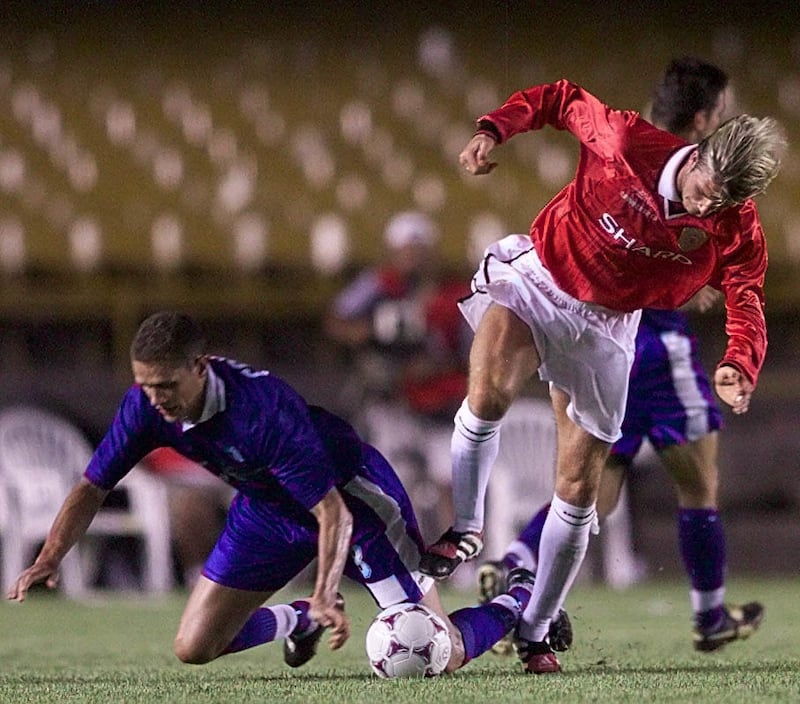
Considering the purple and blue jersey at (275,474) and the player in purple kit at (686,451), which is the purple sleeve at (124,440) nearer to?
the purple and blue jersey at (275,474)

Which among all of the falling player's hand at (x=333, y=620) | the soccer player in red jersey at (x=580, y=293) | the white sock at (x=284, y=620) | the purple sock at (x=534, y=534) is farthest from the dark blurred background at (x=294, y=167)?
the falling player's hand at (x=333, y=620)

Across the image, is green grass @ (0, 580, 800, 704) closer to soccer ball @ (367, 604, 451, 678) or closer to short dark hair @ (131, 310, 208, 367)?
soccer ball @ (367, 604, 451, 678)

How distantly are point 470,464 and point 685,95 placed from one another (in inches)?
55.0

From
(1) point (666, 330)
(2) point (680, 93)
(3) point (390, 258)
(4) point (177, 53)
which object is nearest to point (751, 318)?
(2) point (680, 93)

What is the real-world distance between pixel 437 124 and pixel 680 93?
6818 mm

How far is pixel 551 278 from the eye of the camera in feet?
15.9

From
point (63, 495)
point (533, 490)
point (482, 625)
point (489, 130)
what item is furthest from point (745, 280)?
point (63, 495)

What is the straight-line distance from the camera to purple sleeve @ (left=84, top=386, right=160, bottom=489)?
4.69 metres

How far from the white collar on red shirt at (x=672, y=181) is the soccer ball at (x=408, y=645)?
1.35 metres

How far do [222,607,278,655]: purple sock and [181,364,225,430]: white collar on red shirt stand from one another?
77 centimetres

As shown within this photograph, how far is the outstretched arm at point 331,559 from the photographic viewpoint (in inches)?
161

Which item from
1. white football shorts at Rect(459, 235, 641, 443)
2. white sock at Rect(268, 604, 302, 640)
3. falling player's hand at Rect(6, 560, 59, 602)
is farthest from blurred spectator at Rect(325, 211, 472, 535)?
falling player's hand at Rect(6, 560, 59, 602)

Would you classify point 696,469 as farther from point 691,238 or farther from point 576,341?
point 691,238

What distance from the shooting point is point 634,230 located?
461 cm
